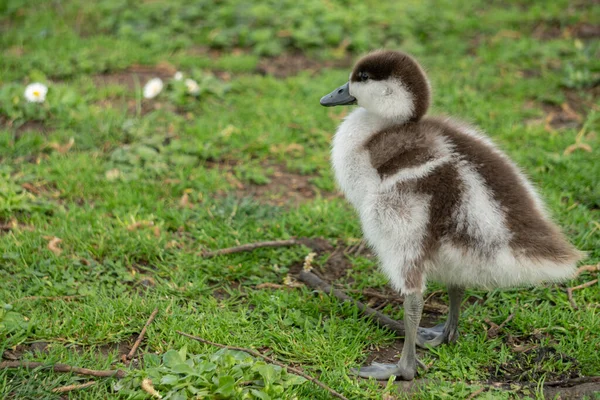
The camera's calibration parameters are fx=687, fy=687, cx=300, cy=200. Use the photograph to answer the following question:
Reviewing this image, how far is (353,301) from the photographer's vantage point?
13.3 feet

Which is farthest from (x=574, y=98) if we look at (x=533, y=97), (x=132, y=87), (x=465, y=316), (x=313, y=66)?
(x=132, y=87)

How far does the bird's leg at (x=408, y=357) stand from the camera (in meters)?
3.47

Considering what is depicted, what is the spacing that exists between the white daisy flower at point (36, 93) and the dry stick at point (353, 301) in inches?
130

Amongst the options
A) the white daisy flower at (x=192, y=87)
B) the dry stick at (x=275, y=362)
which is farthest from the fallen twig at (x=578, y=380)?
the white daisy flower at (x=192, y=87)

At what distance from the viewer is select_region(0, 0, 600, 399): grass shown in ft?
12.1

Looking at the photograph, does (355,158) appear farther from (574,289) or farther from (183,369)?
(574,289)

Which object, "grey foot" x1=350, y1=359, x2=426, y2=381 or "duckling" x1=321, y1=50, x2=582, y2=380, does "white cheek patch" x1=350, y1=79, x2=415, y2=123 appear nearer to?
"duckling" x1=321, y1=50, x2=582, y2=380

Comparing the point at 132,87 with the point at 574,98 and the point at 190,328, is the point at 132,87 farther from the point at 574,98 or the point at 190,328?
the point at 574,98

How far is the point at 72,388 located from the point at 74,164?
8.50ft

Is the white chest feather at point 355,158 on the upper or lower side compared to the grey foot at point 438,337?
upper

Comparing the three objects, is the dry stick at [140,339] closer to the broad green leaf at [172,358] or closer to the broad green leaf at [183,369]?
the broad green leaf at [172,358]

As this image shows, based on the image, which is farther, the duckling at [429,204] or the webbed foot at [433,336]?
the webbed foot at [433,336]

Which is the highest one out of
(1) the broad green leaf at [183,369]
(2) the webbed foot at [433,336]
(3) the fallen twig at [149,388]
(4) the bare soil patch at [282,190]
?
(1) the broad green leaf at [183,369]

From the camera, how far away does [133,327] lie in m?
3.77
